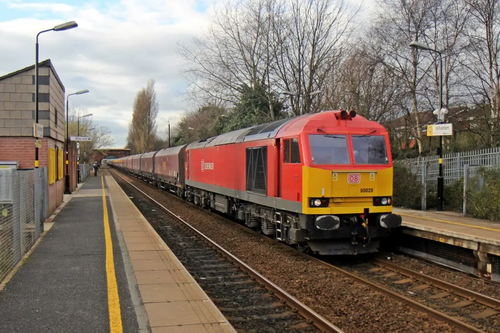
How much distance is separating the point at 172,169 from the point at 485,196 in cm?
1791

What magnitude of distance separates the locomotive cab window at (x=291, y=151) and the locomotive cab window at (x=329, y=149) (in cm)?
33

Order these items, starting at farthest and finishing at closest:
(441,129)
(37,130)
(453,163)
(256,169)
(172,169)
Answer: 1. (172,169)
2. (453,163)
3. (441,129)
4. (37,130)
5. (256,169)

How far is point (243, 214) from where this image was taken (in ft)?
43.1

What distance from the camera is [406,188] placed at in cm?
1548

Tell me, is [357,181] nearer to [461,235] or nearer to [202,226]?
[461,235]

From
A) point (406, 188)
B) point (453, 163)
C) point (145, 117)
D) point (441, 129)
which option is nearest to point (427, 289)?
point (441, 129)

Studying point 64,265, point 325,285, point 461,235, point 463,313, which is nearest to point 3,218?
point 64,265

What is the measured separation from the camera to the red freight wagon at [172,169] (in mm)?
23797

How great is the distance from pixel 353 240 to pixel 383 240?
7.58 ft

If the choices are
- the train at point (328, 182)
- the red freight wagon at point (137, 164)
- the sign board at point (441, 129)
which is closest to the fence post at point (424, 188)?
the sign board at point (441, 129)

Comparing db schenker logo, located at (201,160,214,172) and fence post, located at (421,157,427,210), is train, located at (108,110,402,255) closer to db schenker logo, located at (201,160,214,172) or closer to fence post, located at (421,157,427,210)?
db schenker logo, located at (201,160,214,172)

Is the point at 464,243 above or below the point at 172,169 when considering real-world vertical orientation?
below

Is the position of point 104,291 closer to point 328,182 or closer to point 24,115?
point 328,182

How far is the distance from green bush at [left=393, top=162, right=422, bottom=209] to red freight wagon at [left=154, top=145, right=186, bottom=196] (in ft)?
38.0
